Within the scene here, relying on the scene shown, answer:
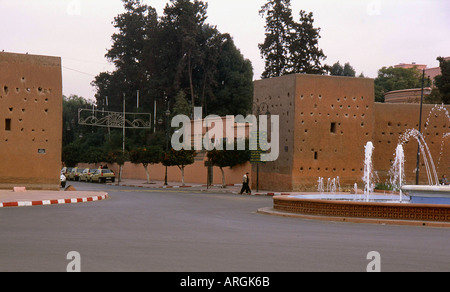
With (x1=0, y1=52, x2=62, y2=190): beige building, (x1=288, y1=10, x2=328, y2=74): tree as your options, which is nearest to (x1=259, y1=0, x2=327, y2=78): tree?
(x1=288, y1=10, x2=328, y2=74): tree

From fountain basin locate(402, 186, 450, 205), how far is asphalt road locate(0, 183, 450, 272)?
16.7 ft

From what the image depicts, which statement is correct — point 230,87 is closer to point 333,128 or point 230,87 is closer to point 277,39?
point 277,39

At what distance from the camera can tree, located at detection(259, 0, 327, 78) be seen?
66.8 meters

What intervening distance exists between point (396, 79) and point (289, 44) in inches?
1119

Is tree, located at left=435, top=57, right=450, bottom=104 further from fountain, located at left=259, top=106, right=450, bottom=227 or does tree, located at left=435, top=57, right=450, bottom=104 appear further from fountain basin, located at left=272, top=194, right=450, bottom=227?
fountain basin, located at left=272, top=194, right=450, bottom=227

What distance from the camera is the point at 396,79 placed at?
8956cm

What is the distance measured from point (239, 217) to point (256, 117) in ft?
80.6

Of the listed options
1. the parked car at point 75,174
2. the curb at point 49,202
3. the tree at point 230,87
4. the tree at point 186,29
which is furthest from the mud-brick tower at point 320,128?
the tree at point 230,87

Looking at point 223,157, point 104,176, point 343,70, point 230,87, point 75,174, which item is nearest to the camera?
point 223,157

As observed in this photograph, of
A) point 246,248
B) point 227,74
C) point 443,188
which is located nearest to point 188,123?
point 227,74

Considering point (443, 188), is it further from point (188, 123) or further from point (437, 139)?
point (188, 123)

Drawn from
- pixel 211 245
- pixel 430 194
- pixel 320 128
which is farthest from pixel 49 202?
pixel 320 128

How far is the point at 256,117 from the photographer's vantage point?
43.4 m
